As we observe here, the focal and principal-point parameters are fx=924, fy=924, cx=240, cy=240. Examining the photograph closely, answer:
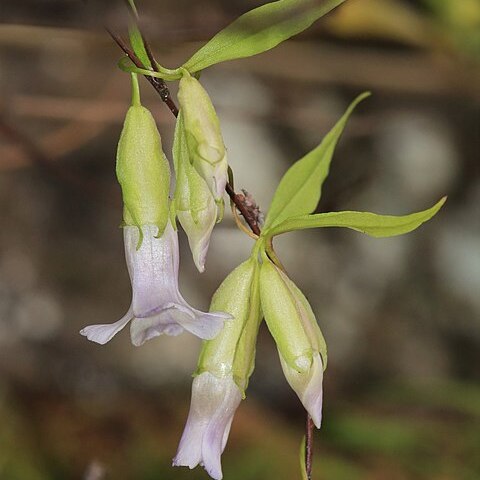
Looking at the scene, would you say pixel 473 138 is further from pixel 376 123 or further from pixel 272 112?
pixel 272 112

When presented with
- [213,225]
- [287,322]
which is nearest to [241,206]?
[213,225]

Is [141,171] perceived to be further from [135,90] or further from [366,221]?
[366,221]

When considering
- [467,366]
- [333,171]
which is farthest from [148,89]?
[467,366]

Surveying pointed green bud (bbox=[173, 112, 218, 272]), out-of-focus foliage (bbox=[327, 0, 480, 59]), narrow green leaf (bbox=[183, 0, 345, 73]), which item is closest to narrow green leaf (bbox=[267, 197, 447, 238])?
pointed green bud (bbox=[173, 112, 218, 272])

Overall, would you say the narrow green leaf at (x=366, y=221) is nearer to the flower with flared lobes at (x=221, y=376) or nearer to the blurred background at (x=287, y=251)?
the flower with flared lobes at (x=221, y=376)

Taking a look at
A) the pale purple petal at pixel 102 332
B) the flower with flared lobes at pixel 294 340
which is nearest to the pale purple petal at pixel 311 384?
the flower with flared lobes at pixel 294 340
